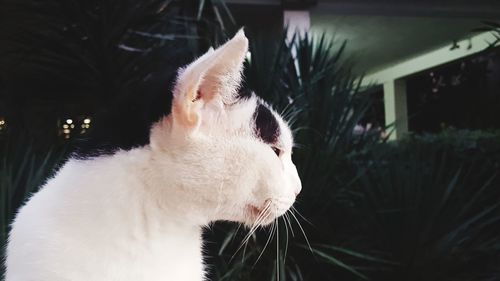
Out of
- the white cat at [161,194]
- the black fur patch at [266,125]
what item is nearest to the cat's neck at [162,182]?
the white cat at [161,194]

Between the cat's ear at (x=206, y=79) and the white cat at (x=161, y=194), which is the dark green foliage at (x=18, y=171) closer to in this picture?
the white cat at (x=161, y=194)

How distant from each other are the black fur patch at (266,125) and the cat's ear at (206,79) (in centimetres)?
10

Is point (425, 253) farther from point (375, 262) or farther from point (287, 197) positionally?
point (287, 197)

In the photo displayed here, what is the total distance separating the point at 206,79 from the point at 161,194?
0.57 feet

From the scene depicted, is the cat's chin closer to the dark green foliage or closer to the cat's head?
the cat's head

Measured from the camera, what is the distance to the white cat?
649mm

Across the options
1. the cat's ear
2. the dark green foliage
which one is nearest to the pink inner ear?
the cat's ear

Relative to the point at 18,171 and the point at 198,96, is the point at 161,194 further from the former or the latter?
the point at 18,171

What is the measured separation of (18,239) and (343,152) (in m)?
1.28

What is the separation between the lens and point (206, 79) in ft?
2.15

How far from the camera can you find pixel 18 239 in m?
0.70

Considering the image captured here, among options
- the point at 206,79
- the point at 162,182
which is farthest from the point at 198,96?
the point at 162,182

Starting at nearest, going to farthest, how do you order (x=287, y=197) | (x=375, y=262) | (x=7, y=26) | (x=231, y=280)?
(x=287, y=197), (x=231, y=280), (x=375, y=262), (x=7, y=26)

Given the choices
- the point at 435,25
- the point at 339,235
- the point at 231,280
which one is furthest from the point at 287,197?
the point at 435,25
